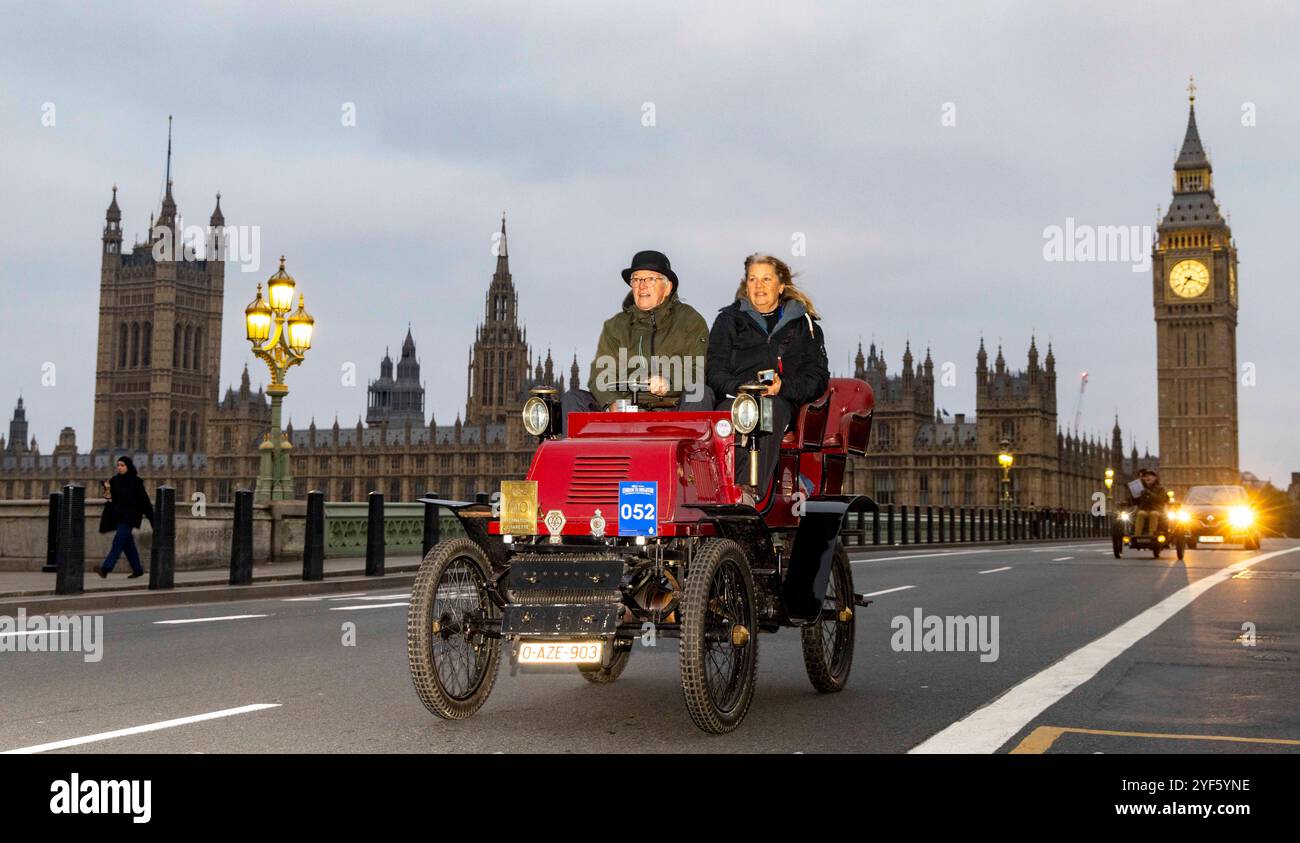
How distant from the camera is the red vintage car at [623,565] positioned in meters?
5.59

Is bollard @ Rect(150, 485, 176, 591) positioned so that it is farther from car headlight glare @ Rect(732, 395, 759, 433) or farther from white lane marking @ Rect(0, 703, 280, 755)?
car headlight glare @ Rect(732, 395, 759, 433)

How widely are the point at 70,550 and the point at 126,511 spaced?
10.2 ft

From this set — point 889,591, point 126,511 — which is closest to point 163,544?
point 126,511

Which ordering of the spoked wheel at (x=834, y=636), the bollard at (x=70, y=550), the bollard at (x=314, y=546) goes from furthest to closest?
1. the bollard at (x=314, y=546)
2. the bollard at (x=70, y=550)
3. the spoked wheel at (x=834, y=636)

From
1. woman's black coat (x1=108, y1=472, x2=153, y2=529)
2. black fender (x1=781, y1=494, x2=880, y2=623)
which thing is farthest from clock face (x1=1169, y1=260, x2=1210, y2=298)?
black fender (x1=781, y1=494, x2=880, y2=623)

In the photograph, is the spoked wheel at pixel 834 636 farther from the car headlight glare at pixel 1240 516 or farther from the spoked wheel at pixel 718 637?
the car headlight glare at pixel 1240 516

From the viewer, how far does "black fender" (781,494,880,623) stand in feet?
21.4

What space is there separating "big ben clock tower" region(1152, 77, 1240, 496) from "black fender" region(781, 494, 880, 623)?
449 ft

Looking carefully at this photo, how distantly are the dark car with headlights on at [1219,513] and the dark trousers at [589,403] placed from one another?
2376cm

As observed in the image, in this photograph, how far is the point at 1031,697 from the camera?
664 cm

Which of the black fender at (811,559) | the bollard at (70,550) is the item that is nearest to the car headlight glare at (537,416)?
the black fender at (811,559)
